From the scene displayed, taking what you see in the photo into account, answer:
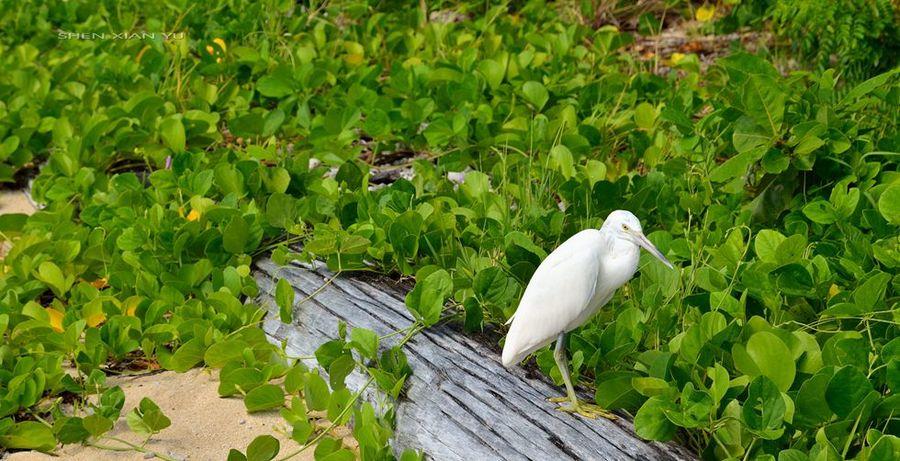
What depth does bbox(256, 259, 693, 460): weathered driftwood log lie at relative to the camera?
222 centimetres

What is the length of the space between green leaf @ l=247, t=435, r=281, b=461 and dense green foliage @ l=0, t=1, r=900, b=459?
0.39ft

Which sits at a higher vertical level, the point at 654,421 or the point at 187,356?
the point at 654,421

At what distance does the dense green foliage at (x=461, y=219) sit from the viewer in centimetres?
228

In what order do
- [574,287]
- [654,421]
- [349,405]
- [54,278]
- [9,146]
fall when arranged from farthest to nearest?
[9,146], [54,278], [349,405], [574,287], [654,421]

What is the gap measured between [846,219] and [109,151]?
112 inches

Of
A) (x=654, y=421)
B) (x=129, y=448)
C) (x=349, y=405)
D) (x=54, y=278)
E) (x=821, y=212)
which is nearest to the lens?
(x=654, y=421)

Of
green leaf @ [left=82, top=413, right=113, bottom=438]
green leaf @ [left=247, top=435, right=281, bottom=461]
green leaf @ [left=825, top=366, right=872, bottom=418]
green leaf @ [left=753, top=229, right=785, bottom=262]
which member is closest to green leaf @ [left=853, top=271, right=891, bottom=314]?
green leaf @ [left=753, top=229, right=785, bottom=262]

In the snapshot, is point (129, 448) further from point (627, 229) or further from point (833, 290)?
point (833, 290)

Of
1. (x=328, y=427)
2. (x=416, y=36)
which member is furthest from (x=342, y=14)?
(x=328, y=427)

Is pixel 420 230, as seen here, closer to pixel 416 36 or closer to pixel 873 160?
pixel 873 160

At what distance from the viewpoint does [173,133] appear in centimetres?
404

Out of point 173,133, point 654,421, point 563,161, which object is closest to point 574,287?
point 654,421

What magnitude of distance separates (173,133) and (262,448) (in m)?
1.99

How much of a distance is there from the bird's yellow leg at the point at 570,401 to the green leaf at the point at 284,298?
90 cm
